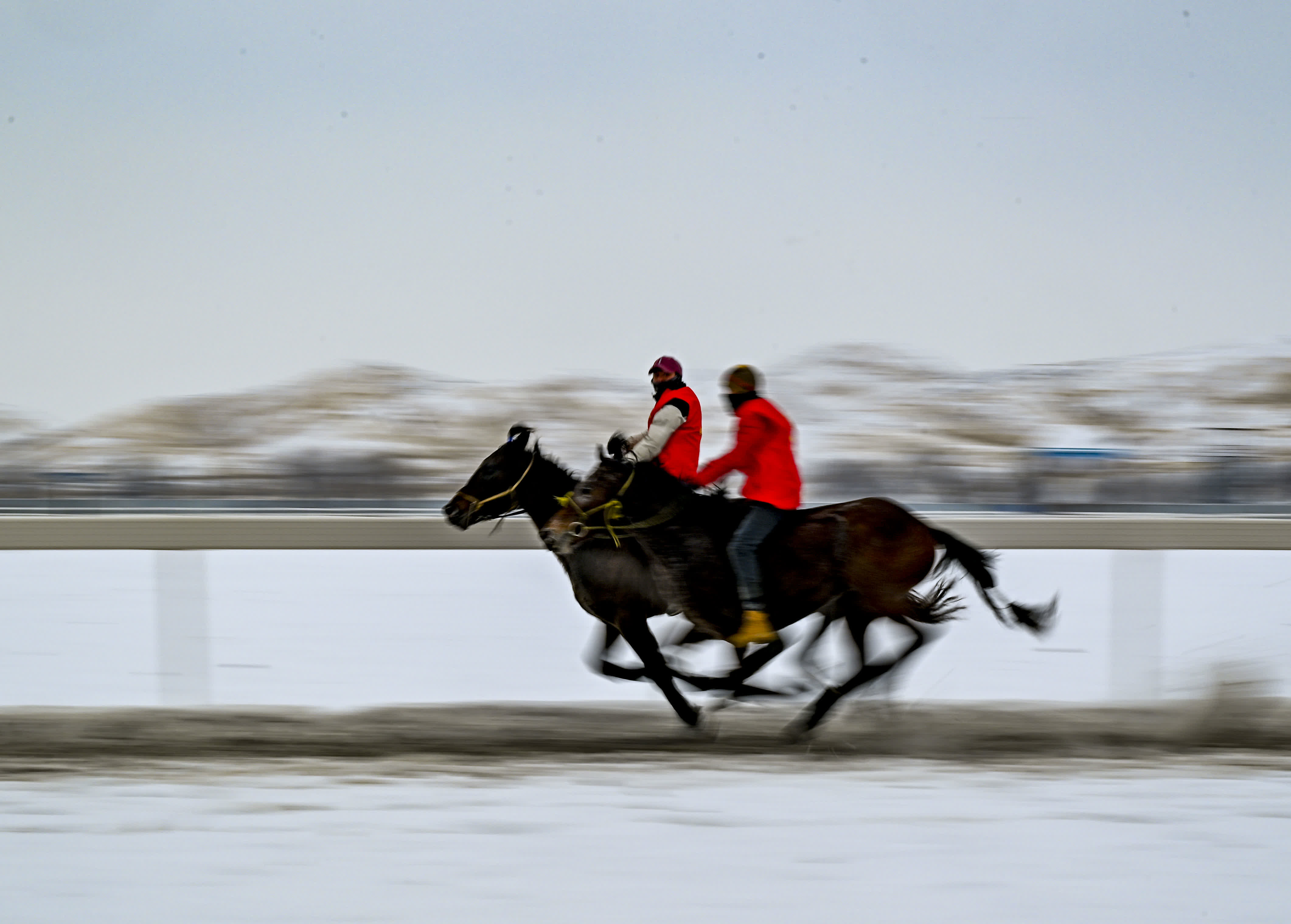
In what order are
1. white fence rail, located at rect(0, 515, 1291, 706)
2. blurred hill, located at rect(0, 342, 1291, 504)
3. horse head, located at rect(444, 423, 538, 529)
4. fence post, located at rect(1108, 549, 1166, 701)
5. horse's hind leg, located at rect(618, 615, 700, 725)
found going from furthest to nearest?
blurred hill, located at rect(0, 342, 1291, 504)
white fence rail, located at rect(0, 515, 1291, 706)
fence post, located at rect(1108, 549, 1166, 701)
horse head, located at rect(444, 423, 538, 529)
horse's hind leg, located at rect(618, 615, 700, 725)

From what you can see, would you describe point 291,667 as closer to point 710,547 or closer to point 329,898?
point 710,547

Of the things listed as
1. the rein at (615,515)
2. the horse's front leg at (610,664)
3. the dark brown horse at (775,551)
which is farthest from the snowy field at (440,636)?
the rein at (615,515)

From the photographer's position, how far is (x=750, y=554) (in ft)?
21.4

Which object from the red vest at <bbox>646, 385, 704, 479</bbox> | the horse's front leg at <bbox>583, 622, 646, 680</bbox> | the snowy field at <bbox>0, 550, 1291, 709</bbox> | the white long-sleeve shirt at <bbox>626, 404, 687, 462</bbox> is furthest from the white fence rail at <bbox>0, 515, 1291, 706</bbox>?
the white long-sleeve shirt at <bbox>626, 404, 687, 462</bbox>

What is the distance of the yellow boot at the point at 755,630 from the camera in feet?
21.4

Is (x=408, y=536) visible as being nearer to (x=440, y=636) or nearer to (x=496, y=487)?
(x=440, y=636)

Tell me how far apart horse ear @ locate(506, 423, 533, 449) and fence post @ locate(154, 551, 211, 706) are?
275 centimetres

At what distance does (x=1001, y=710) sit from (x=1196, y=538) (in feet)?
26.4

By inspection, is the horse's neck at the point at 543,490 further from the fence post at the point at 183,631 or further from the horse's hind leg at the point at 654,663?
the fence post at the point at 183,631

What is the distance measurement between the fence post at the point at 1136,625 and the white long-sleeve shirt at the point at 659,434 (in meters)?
3.71

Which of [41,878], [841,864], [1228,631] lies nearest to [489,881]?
[841,864]

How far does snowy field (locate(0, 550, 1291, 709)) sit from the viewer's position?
8312mm

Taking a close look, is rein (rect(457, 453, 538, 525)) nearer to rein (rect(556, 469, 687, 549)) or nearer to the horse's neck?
the horse's neck

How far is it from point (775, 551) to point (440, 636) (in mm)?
4724
